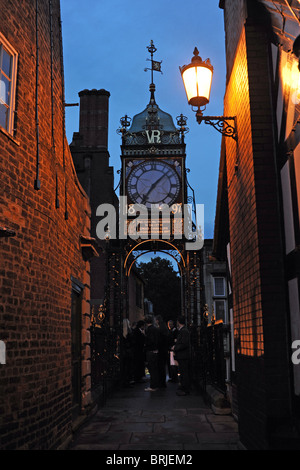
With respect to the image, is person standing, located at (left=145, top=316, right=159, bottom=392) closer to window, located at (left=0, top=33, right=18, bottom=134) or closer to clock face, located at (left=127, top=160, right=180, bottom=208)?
clock face, located at (left=127, top=160, right=180, bottom=208)

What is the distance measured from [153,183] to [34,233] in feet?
35.2

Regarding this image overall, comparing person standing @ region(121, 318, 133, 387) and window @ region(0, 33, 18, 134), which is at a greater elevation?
window @ region(0, 33, 18, 134)

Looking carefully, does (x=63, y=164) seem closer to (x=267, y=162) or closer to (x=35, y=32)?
(x=35, y=32)

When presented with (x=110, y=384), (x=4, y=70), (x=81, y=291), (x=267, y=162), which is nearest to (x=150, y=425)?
(x=81, y=291)

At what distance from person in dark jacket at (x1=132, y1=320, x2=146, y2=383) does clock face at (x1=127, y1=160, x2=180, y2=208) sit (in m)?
4.27

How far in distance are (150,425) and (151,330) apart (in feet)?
15.3

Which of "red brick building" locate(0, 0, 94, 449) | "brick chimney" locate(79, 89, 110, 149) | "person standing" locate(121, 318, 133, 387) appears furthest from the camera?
"brick chimney" locate(79, 89, 110, 149)

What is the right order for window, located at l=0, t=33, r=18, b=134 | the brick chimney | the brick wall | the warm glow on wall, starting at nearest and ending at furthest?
the warm glow on wall < the brick wall < window, located at l=0, t=33, r=18, b=134 < the brick chimney

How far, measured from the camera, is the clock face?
52.5 feet

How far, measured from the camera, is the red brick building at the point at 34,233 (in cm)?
483

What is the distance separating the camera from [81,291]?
8.80 meters

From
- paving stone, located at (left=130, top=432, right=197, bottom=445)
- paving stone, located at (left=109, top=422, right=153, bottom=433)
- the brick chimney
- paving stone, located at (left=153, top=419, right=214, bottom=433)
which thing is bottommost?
paving stone, located at (left=109, top=422, right=153, bottom=433)
